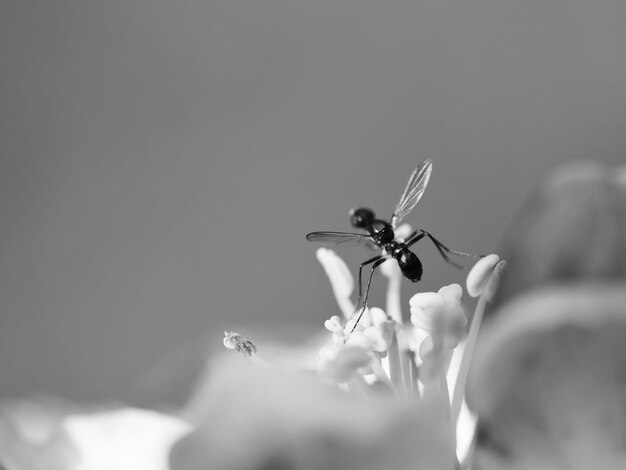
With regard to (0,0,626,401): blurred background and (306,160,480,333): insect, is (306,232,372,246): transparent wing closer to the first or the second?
(306,160,480,333): insect

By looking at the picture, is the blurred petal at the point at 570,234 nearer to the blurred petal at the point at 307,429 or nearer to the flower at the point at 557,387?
the flower at the point at 557,387

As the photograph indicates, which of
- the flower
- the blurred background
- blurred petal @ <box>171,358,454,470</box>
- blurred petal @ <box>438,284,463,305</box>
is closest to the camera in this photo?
blurred petal @ <box>171,358,454,470</box>

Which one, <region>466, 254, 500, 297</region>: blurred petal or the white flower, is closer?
the white flower

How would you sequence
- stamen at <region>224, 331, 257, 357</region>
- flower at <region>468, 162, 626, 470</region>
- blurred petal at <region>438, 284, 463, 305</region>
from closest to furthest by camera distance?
1. flower at <region>468, 162, 626, 470</region>
2. blurred petal at <region>438, 284, 463, 305</region>
3. stamen at <region>224, 331, 257, 357</region>

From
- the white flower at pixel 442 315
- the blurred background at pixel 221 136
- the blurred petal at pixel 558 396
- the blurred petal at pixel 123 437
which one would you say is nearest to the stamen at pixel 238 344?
the blurred petal at pixel 123 437

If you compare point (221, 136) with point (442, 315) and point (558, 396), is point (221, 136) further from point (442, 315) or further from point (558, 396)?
point (558, 396)

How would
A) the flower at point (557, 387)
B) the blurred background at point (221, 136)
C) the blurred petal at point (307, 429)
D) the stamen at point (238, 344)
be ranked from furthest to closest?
the blurred background at point (221, 136) → the stamen at point (238, 344) → the flower at point (557, 387) → the blurred petal at point (307, 429)

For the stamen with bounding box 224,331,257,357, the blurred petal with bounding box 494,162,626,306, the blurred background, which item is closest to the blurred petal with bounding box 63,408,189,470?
the stamen with bounding box 224,331,257,357
